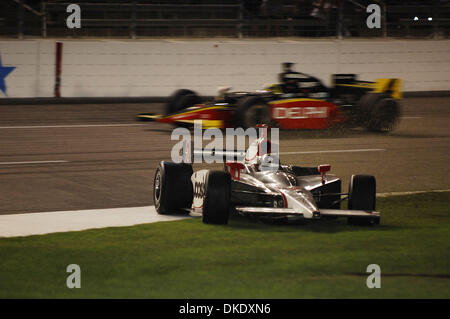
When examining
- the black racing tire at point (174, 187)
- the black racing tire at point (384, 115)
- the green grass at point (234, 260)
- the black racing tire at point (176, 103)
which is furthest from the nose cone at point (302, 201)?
the black racing tire at point (384, 115)

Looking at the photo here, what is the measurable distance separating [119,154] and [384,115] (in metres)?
5.90

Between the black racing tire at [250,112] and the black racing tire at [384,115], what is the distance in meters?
2.42

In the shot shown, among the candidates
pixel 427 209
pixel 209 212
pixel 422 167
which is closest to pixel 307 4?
pixel 422 167

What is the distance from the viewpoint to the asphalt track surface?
36.1ft

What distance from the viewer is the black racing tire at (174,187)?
9.40 meters

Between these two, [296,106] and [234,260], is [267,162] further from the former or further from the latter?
[296,106]

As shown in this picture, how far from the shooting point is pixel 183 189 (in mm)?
9461

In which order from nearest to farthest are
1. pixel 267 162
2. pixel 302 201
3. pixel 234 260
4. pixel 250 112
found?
1. pixel 234 260
2. pixel 302 201
3. pixel 267 162
4. pixel 250 112

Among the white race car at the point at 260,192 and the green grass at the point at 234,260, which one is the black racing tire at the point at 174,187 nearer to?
the white race car at the point at 260,192

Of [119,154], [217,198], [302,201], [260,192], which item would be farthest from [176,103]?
[302,201]

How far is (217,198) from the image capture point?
338 inches

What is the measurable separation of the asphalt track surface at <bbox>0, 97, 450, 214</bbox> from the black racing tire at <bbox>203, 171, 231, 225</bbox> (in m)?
1.88

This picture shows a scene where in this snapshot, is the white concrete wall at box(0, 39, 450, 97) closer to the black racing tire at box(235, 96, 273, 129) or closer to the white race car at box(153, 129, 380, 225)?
the black racing tire at box(235, 96, 273, 129)

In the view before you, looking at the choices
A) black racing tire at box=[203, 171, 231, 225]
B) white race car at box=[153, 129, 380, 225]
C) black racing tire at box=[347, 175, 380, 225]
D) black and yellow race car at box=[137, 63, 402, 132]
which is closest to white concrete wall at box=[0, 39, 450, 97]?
black and yellow race car at box=[137, 63, 402, 132]
